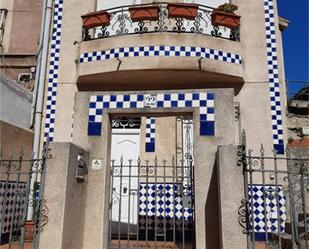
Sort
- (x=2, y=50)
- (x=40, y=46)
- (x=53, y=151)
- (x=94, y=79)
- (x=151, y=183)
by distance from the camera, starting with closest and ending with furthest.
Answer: (x=53, y=151), (x=151, y=183), (x=94, y=79), (x=40, y=46), (x=2, y=50)

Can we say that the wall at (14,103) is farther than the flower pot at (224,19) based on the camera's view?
No

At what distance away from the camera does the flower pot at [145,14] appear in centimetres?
883

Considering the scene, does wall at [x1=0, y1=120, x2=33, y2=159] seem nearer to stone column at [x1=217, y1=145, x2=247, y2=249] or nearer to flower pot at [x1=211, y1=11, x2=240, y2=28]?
stone column at [x1=217, y1=145, x2=247, y2=249]

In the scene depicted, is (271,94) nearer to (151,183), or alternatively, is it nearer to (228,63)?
(228,63)

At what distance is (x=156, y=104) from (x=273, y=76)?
15.0 ft

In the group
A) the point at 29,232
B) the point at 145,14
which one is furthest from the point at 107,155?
the point at 145,14

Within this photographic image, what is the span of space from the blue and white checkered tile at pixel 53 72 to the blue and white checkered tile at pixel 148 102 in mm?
3527

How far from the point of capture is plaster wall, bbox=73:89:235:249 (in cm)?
559

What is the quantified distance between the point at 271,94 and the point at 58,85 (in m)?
6.06

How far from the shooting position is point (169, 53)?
28.2 feet

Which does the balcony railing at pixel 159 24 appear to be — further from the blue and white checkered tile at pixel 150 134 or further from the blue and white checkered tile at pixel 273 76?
A: the blue and white checkered tile at pixel 150 134

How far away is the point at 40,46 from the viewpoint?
33.8 feet

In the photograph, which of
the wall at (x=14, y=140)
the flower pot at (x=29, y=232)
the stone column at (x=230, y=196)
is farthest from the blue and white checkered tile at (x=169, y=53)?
the flower pot at (x=29, y=232)

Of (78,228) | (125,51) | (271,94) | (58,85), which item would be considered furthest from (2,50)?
(271,94)
